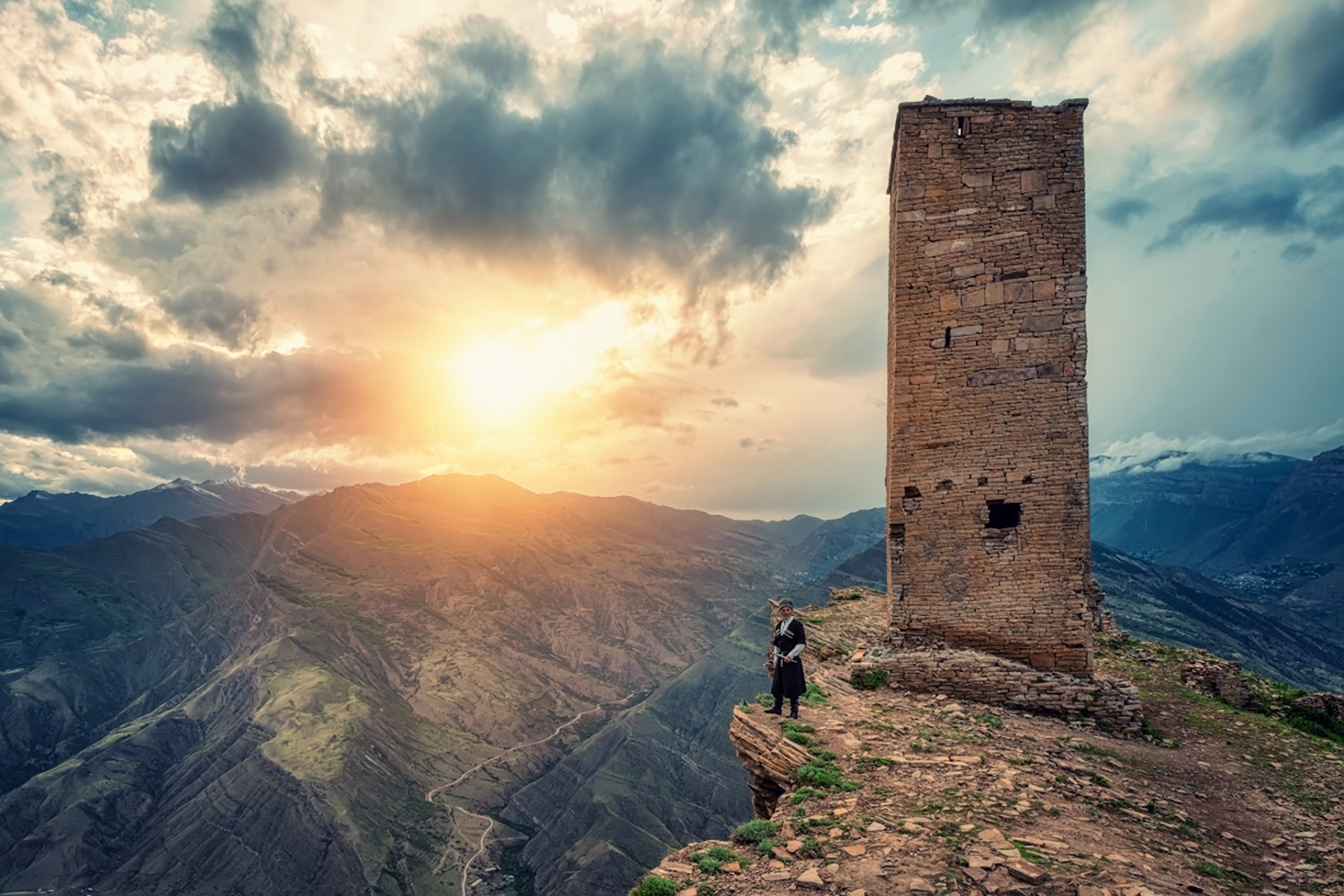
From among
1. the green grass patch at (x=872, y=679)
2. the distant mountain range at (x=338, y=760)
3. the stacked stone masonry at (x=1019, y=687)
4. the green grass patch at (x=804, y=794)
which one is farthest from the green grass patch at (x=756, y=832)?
the distant mountain range at (x=338, y=760)

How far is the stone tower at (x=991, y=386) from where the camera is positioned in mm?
13492

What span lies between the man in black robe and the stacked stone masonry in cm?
345

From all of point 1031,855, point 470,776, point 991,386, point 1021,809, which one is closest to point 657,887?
point 1031,855

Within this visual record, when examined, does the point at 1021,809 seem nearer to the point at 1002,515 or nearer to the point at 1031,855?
the point at 1031,855

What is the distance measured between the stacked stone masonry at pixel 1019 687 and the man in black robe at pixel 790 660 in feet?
11.3

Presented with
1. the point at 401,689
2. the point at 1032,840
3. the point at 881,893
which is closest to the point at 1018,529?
the point at 1032,840

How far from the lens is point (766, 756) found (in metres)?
9.98

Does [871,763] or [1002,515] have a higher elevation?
[1002,515]

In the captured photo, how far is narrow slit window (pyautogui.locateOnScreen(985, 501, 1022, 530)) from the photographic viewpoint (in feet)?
45.0

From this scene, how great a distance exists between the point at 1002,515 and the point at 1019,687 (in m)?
3.48

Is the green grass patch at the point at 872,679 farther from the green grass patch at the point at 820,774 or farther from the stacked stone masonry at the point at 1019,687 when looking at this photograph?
the green grass patch at the point at 820,774

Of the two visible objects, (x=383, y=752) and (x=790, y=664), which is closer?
(x=790, y=664)

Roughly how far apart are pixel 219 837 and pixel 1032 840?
15331cm

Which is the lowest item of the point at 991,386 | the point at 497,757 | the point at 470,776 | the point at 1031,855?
the point at 470,776
